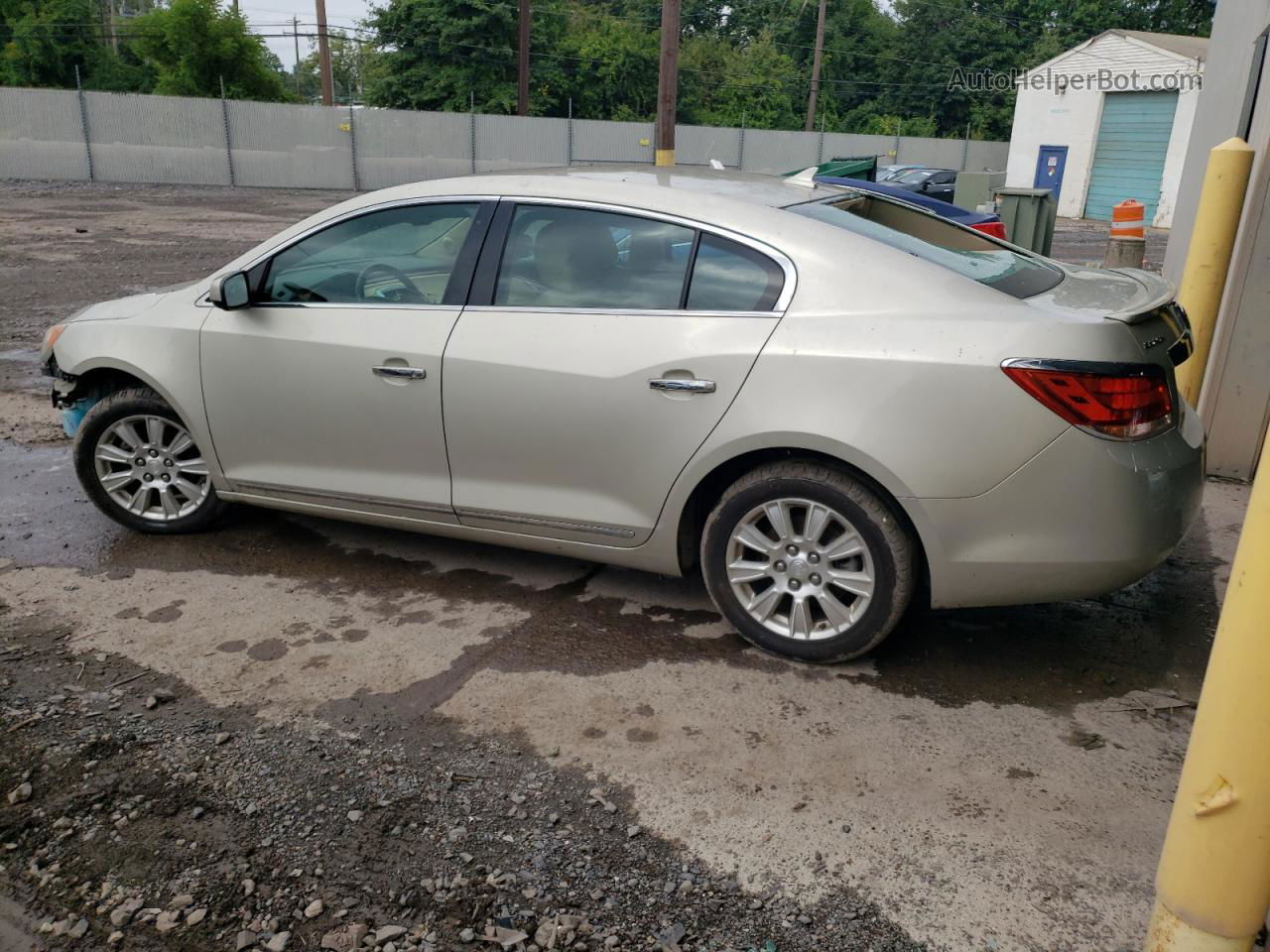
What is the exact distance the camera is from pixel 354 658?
12.8ft

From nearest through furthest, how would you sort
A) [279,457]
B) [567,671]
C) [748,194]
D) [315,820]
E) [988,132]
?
1. [315,820]
2. [567,671]
3. [748,194]
4. [279,457]
5. [988,132]

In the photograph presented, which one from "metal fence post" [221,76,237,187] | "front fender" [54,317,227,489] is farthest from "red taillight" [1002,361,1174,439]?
"metal fence post" [221,76,237,187]

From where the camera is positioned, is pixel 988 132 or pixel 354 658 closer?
pixel 354 658

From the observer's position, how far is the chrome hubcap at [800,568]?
3.66m

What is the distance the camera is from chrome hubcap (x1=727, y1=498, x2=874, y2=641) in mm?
3660

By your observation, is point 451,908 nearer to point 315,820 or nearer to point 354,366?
point 315,820

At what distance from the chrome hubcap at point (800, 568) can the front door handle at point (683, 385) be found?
0.46 m

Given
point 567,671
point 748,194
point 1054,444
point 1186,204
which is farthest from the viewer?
point 1186,204

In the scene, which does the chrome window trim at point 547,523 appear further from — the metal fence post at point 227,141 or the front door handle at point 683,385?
the metal fence post at point 227,141

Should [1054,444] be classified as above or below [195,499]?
above

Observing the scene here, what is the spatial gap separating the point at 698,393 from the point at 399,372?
1247 mm

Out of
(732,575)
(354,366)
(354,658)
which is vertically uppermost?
(354,366)

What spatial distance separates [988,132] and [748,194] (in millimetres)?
55715

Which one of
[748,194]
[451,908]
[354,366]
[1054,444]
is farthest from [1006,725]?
[354,366]
